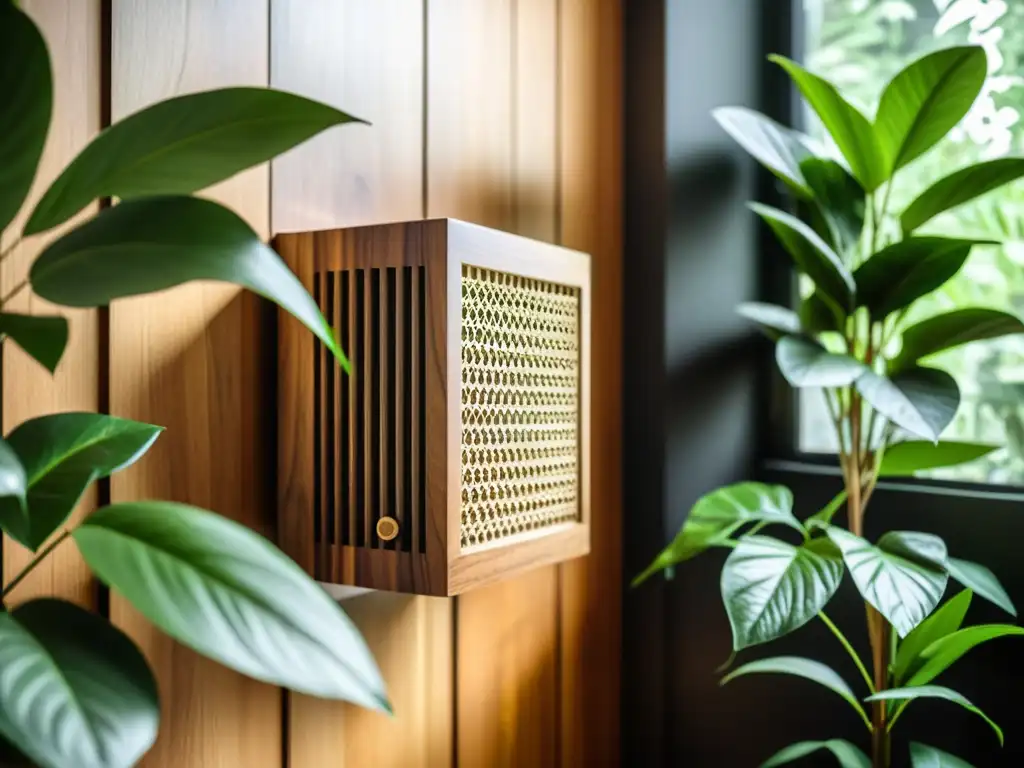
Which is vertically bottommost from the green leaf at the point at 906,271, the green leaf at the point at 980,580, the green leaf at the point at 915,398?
the green leaf at the point at 980,580

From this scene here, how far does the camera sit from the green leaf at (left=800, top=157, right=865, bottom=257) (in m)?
1.37

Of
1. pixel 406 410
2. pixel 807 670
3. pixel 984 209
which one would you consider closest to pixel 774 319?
pixel 984 209

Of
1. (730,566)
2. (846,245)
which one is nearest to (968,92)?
(846,245)

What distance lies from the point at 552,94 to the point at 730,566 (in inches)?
29.4

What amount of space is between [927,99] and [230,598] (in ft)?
3.69

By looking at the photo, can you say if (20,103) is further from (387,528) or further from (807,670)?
Answer: (807,670)

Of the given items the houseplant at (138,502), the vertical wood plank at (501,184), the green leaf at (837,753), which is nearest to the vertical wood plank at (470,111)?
the vertical wood plank at (501,184)

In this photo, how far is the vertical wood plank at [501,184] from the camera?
1219mm

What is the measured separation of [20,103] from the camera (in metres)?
0.54

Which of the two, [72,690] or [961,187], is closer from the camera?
[72,690]

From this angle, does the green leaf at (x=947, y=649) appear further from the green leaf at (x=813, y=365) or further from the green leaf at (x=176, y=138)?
the green leaf at (x=176, y=138)

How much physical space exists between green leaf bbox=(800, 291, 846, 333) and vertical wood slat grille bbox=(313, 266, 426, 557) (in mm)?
748

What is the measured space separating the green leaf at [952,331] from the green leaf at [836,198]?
0.17 meters

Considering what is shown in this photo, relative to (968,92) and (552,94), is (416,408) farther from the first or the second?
(968,92)
